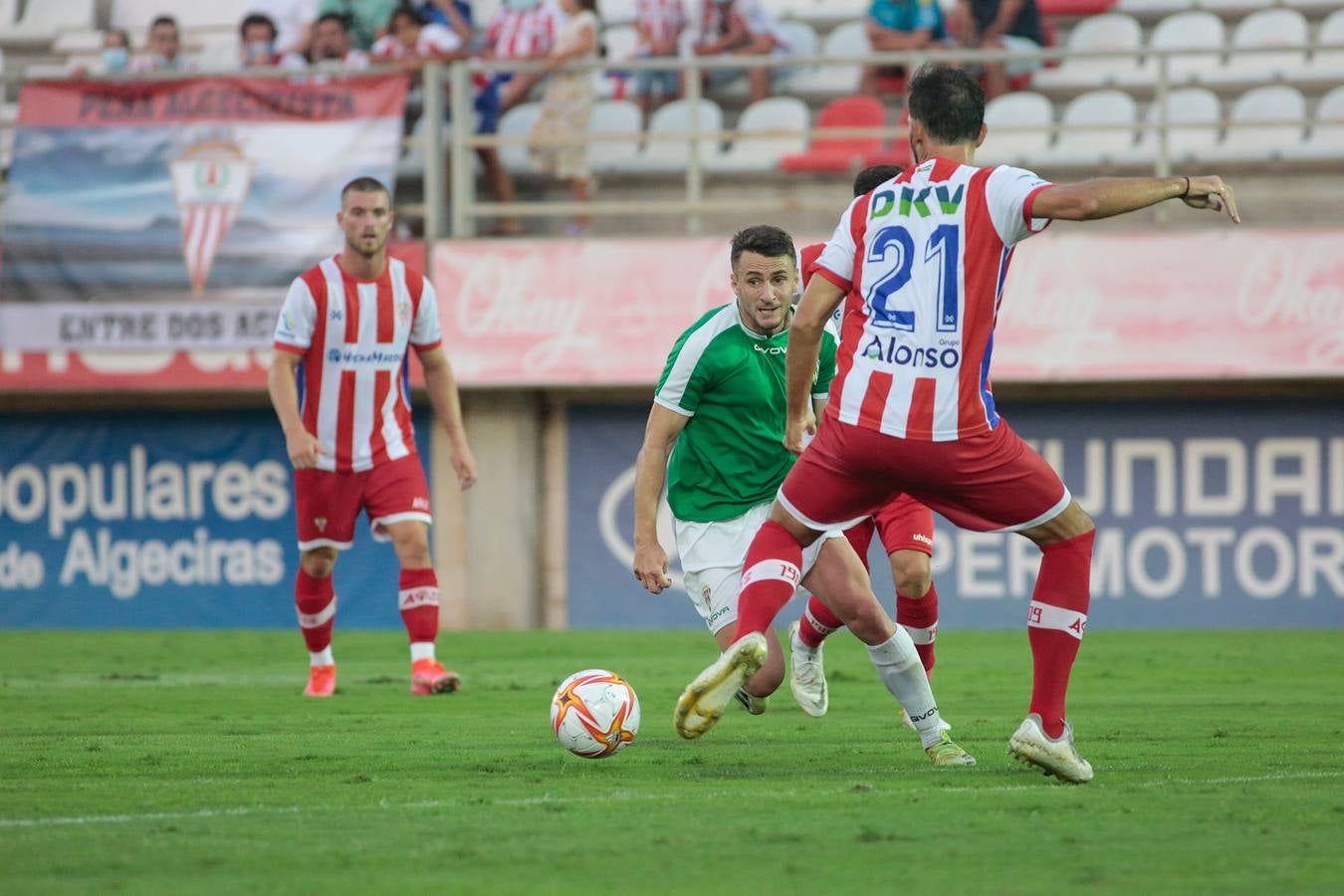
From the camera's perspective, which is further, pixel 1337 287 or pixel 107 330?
pixel 107 330

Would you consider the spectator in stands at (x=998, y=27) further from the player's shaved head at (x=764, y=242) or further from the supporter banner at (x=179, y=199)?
the player's shaved head at (x=764, y=242)

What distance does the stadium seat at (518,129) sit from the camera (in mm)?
17688

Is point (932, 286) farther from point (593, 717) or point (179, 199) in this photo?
point (179, 199)

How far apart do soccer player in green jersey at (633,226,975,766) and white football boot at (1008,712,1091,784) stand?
60 cm

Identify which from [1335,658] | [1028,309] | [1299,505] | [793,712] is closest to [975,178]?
[793,712]

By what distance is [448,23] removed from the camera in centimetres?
1794

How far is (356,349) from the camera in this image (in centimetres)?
961

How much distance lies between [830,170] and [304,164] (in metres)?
4.89

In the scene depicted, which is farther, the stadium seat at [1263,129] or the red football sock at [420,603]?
the stadium seat at [1263,129]

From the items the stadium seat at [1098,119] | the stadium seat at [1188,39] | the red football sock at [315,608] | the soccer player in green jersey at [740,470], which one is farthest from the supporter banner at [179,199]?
the soccer player in green jersey at [740,470]

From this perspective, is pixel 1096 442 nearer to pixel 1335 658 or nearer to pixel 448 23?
pixel 1335 658

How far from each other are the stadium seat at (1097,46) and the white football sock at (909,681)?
12974 millimetres

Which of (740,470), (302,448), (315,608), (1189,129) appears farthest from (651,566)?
(1189,129)

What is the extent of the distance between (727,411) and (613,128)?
11228 millimetres
